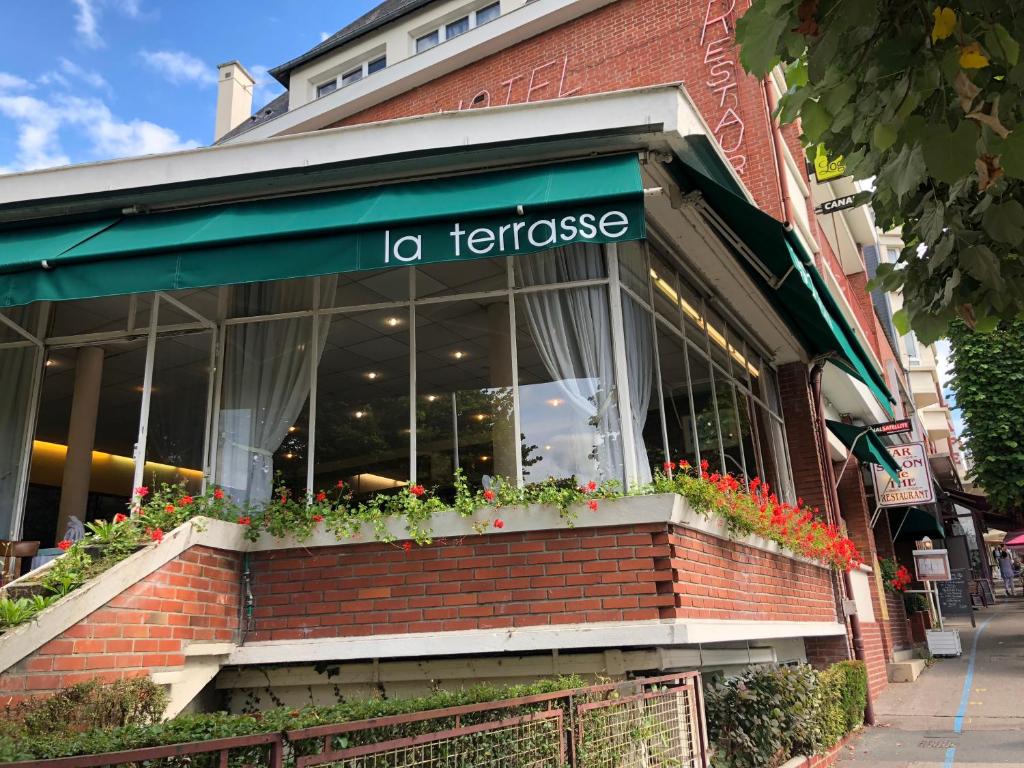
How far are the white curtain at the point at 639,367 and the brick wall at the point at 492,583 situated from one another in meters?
0.76

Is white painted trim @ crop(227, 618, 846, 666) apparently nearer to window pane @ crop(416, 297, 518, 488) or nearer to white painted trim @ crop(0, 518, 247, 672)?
white painted trim @ crop(0, 518, 247, 672)

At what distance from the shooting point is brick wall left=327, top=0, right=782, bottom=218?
39.7ft

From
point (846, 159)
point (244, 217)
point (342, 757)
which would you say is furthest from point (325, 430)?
point (846, 159)

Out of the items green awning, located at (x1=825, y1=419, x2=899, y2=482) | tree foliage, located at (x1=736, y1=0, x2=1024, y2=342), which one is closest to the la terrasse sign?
green awning, located at (x1=825, y1=419, x2=899, y2=482)

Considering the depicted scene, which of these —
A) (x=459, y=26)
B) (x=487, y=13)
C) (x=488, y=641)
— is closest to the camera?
(x=488, y=641)

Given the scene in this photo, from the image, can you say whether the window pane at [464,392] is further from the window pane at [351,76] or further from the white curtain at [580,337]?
the window pane at [351,76]

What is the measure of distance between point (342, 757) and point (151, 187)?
17.6 feet

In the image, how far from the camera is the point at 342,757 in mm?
3311

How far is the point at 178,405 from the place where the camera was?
8.18 meters

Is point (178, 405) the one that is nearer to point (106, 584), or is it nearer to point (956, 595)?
point (106, 584)

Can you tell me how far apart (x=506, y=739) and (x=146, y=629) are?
9.27 ft

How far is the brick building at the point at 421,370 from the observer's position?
19.7 ft

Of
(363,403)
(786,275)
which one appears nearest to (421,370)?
(363,403)

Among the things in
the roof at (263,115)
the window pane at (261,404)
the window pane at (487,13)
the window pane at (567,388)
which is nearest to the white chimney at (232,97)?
the roof at (263,115)
